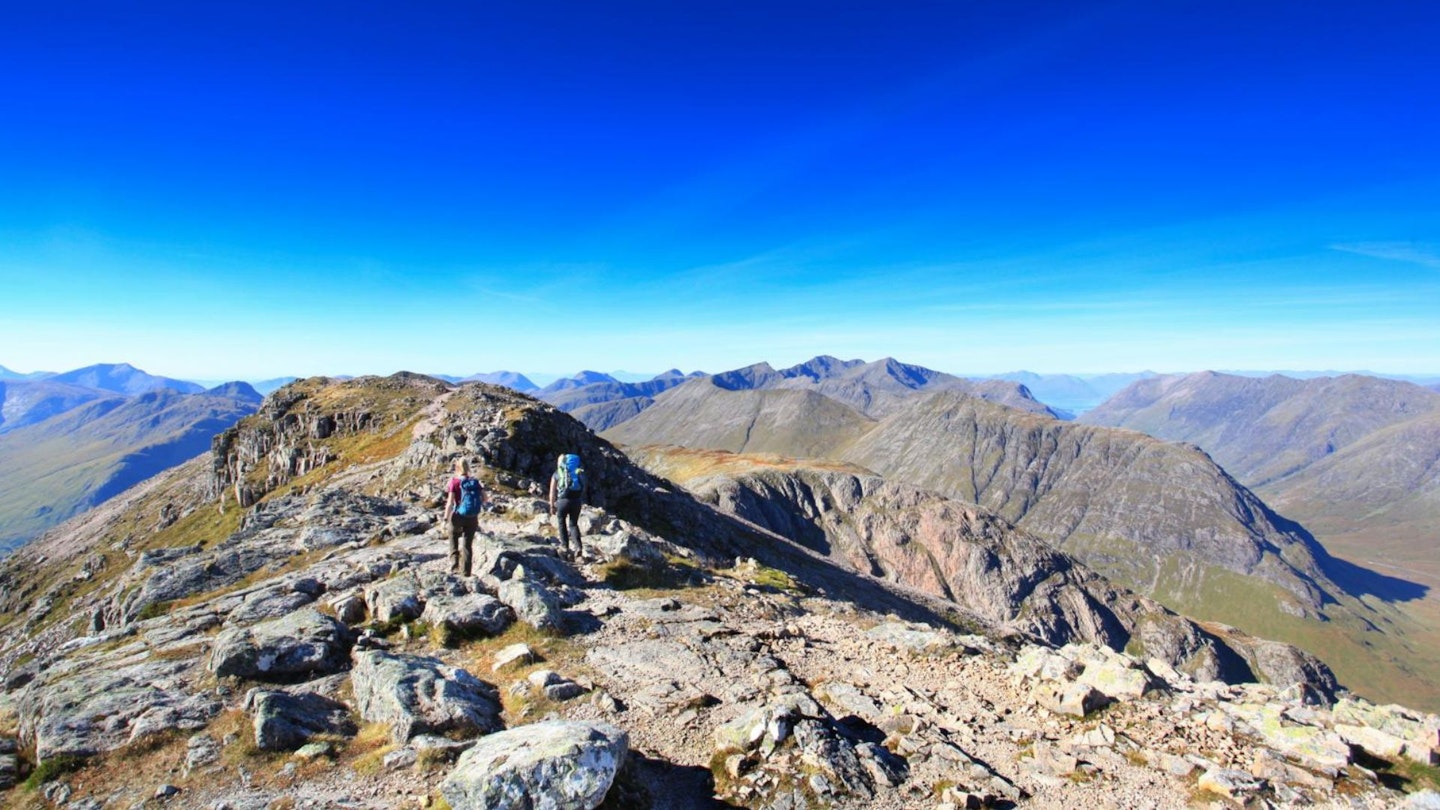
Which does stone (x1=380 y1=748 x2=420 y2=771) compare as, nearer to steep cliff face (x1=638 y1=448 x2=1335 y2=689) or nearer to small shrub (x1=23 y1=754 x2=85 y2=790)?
small shrub (x1=23 y1=754 x2=85 y2=790)

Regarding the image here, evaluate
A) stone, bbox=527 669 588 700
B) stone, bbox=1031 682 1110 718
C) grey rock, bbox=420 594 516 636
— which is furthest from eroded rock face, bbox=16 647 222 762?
stone, bbox=1031 682 1110 718

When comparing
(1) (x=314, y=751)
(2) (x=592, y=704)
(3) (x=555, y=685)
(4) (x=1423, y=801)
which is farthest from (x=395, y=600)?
(4) (x=1423, y=801)

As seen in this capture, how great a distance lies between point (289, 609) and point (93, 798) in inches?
362

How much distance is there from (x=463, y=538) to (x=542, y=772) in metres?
15.0

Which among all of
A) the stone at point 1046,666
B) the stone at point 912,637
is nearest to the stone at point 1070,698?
the stone at point 1046,666

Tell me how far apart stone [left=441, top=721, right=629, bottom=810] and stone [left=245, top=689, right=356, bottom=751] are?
14.4 feet

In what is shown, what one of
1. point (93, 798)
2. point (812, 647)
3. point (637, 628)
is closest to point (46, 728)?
point (93, 798)

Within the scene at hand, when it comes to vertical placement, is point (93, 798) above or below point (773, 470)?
above

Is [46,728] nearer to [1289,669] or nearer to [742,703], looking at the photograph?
[742,703]

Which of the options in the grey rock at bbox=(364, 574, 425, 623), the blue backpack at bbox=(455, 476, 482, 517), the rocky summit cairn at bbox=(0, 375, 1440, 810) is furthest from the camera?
the blue backpack at bbox=(455, 476, 482, 517)

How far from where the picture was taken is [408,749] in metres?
11.6

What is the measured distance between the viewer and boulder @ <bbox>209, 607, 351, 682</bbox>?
15203mm

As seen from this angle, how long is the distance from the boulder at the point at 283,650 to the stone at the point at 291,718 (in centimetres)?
133

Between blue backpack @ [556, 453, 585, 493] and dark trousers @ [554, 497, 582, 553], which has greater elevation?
blue backpack @ [556, 453, 585, 493]
